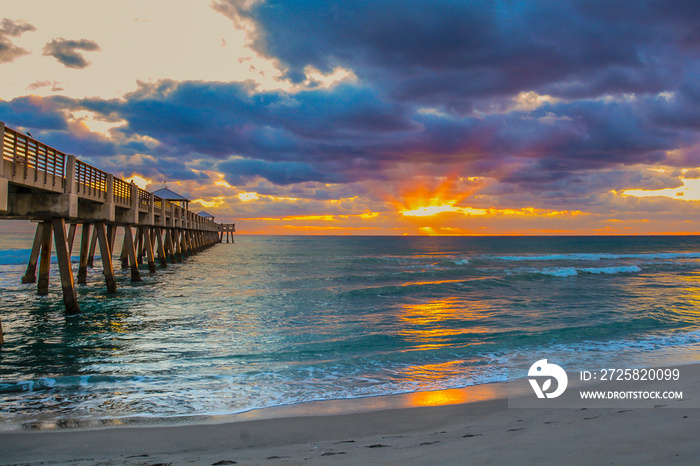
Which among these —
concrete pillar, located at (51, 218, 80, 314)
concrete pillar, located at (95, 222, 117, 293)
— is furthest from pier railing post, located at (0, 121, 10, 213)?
concrete pillar, located at (95, 222, 117, 293)

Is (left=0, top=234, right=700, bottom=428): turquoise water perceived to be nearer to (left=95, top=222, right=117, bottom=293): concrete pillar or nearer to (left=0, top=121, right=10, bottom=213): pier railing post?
(left=95, top=222, right=117, bottom=293): concrete pillar

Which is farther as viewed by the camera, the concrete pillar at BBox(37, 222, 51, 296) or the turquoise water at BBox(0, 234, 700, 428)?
the concrete pillar at BBox(37, 222, 51, 296)

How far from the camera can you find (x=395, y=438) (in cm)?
488

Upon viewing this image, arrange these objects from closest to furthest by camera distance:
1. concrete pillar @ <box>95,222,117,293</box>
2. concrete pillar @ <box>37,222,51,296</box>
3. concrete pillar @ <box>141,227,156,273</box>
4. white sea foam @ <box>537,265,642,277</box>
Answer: concrete pillar @ <box>37,222,51,296</box> → concrete pillar @ <box>95,222,117,293</box> → concrete pillar @ <box>141,227,156,273</box> → white sea foam @ <box>537,265,642,277</box>

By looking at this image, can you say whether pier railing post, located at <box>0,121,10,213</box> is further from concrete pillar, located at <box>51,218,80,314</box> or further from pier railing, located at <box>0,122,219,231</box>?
concrete pillar, located at <box>51,218,80,314</box>

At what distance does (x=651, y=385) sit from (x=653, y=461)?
424 cm

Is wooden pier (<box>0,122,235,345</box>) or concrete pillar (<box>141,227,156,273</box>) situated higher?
wooden pier (<box>0,122,235,345</box>)

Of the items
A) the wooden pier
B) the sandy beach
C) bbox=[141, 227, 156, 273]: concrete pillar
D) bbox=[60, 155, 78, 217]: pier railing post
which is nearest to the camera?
the sandy beach

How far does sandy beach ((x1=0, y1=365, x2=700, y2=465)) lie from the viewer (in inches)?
161

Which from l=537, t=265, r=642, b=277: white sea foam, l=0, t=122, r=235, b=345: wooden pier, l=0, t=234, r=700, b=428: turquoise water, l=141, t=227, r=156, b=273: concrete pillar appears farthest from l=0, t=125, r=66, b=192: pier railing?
l=537, t=265, r=642, b=277: white sea foam

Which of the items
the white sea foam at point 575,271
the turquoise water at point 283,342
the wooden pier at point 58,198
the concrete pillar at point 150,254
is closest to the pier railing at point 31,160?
the wooden pier at point 58,198

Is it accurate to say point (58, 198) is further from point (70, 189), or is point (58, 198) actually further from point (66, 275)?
point (66, 275)

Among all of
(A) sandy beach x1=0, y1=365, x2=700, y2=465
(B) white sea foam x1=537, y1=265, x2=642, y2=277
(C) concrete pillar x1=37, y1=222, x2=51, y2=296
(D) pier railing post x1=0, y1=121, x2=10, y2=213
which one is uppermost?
(D) pier railing post x1=0, y1=121, x2=10, y2=213

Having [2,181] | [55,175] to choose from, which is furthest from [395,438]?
[55,175]
